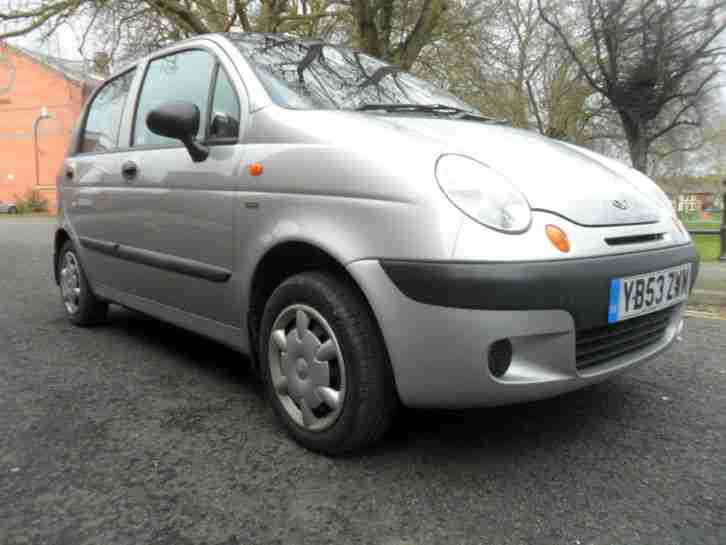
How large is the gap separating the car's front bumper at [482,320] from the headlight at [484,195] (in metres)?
0.15

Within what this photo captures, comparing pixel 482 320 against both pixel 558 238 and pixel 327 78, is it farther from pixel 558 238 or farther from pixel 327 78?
pixel 327 78

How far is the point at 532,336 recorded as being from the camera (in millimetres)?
1831

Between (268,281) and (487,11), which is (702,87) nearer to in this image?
(487,11)

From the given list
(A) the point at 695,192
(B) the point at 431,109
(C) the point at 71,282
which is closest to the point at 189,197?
(B) the point at 431,109

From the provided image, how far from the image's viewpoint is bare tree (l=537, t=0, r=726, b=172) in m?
15.5

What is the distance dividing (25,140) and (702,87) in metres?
30.6

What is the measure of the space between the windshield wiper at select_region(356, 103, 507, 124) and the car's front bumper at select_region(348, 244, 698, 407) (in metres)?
0.90

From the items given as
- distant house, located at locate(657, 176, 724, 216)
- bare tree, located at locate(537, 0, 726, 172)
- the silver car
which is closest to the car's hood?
the silver car

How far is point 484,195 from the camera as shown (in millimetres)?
1890

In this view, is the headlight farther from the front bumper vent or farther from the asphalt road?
the asphalt road

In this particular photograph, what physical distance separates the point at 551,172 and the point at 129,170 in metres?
2.08

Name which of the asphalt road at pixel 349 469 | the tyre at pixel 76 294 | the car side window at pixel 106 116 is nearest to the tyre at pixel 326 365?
the asphalt road at pixel 349 469

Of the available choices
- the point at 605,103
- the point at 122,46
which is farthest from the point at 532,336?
the point at 605,103

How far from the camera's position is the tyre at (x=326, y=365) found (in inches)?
77.3
